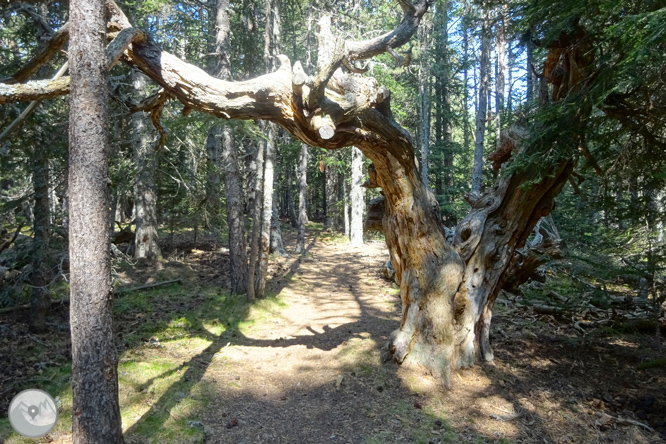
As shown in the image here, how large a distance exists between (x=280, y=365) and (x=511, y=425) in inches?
149

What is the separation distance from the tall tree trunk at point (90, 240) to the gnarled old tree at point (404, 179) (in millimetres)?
653

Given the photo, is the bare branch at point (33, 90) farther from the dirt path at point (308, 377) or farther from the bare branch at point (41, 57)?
the dirt path at point (308, 377)

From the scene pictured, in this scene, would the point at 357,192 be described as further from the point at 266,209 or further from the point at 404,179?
the point at 404,179

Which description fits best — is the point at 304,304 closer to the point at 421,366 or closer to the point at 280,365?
the point at 280,365

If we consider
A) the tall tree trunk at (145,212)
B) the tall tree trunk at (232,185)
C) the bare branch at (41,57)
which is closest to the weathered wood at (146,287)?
the tall tree trunk at (232,185)

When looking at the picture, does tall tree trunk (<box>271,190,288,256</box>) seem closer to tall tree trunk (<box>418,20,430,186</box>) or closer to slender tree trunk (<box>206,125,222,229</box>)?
slender tree trunk (<box>206,125,222,229</box>)

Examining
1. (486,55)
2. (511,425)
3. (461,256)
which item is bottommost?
(511,425)

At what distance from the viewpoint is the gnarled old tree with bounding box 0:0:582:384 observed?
5090 mm

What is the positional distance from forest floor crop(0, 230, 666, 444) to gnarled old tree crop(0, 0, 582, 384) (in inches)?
29.7

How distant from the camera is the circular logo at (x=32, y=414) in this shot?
15.2 feet

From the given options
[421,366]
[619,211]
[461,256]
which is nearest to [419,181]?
[461,256]

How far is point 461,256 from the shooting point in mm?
6691

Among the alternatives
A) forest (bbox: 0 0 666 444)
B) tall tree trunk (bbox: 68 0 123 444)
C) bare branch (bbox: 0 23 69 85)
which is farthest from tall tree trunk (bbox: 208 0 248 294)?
tall tree trunk (bbox: 68 0 123 444)

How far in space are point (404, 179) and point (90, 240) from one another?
4.39 metres
